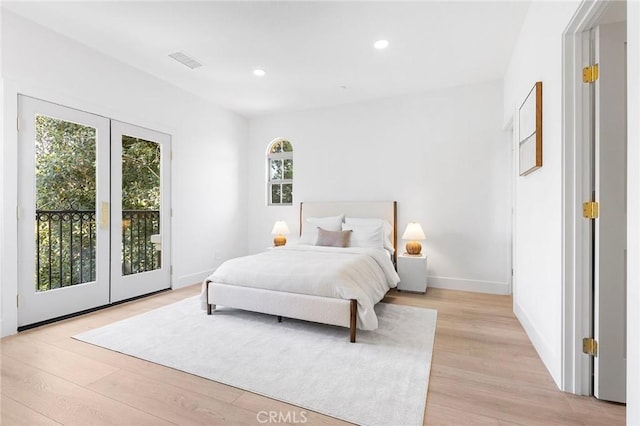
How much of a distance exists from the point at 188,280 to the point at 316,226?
2.06 meters

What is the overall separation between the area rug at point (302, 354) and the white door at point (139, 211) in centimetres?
79

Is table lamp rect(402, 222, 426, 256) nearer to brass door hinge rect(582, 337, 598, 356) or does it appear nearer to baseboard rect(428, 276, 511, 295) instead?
baseboard rect(428, 276, 511, 295)

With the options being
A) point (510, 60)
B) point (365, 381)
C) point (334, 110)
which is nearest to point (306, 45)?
point (334, 110)

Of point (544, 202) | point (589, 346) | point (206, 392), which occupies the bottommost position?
point (206, 392)

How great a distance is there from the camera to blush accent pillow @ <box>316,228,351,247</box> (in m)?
4.00

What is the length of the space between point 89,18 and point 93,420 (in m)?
3.19

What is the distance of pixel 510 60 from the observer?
11.2 feet

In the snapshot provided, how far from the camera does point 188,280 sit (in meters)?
4.39

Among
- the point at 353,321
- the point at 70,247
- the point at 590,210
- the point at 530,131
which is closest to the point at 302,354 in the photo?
the point at 353,321

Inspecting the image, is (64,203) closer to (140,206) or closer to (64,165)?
(64,165)

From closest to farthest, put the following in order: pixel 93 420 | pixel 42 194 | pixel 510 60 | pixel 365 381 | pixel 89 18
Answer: pixel 93 420 → pixel 365 381 → pixel 89 18 → pixel 42 194 → pixel 510 60

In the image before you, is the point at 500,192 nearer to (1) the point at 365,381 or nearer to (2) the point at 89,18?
(1) the point at 365,381

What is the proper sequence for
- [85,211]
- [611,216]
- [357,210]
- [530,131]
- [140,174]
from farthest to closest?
[357,210] < [140,174] < [85,211] < [530,131] < [611,216]
